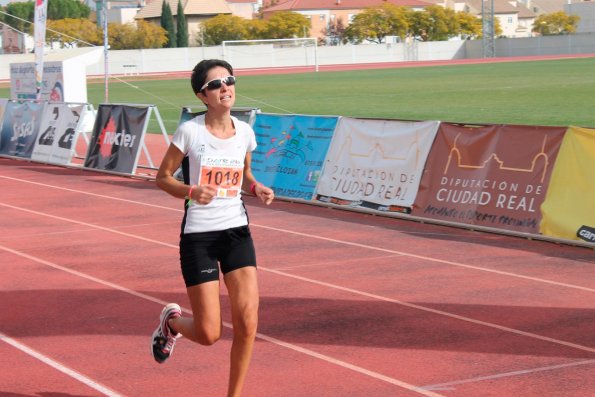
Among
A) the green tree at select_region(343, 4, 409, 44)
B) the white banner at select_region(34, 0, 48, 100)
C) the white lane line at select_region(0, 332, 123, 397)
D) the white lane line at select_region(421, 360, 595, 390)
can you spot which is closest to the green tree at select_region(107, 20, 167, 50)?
the green tree at select_region(343, 4, 409, 44)

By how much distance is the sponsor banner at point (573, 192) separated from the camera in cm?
1305

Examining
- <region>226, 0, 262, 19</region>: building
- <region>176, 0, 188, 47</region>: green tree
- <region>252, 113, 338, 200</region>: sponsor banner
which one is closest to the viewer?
<region>252, 113, 338, 200</region>: sponsor banner

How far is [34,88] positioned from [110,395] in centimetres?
2453

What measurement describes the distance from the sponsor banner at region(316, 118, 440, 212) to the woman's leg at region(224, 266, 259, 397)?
922 cm

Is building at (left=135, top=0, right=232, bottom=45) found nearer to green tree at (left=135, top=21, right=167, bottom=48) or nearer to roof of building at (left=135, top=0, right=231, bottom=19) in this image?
roof of building at (left=135, top=0, right=231, bottom=19)

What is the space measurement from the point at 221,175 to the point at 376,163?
9932mm

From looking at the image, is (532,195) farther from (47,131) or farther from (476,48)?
(476,48)

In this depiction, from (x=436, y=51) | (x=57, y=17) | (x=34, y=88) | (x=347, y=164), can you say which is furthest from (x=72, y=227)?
(x=57, y=17)

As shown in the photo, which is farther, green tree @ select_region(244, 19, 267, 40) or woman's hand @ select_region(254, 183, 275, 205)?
green tree @ select_region(244, 19, 267, 40)

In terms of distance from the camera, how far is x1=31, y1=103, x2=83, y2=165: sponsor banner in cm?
2433

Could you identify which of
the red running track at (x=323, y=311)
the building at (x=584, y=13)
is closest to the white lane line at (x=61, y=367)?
the red running track at (x=323, y=311)

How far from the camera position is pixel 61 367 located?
313 inches

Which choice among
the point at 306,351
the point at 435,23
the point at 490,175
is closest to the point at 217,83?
the point at 306,351

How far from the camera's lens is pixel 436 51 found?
110 metres
